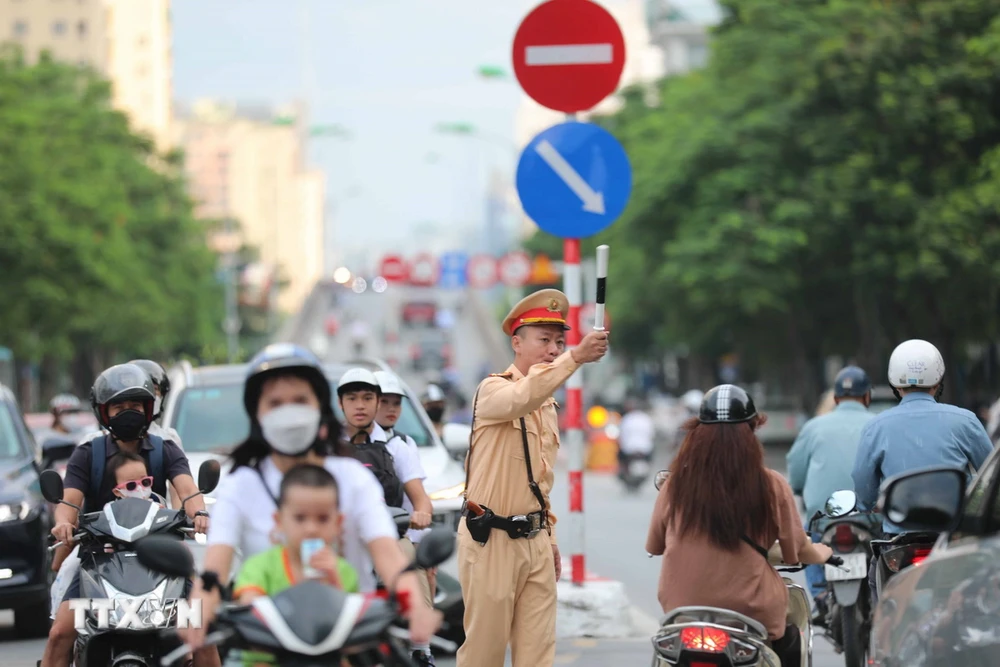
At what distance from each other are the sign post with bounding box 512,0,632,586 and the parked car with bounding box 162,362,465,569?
1.81 meters

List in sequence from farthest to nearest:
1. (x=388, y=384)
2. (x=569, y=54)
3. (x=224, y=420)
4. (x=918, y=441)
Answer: (x=224, y=420), (x=569, y=54), (x=388, y=384), (x=918, y=441)

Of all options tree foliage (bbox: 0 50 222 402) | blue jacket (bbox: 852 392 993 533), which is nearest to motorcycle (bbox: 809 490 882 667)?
blue jacket (bbox: 852 392 993 533)

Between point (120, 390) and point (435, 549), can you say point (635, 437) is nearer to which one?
point (120, 390)

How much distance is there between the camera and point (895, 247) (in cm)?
3391

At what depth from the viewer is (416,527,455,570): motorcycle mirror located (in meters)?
4.67

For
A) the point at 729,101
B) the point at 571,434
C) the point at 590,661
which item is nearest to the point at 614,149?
the point at 571,434

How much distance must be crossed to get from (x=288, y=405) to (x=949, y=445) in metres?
3.75

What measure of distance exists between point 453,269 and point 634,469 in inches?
1854

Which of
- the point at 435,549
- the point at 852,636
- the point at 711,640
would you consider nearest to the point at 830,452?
the point at 852,636

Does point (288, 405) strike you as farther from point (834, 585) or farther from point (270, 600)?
point (834, 585)

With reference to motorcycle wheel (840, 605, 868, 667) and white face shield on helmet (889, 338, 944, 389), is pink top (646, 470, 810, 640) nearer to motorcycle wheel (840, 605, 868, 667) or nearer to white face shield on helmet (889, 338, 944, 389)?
white face shield on helmet (889, 338, 944, 389)

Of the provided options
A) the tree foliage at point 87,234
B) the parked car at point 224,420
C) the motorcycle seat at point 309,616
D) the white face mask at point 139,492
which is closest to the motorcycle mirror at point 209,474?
the white face mask at point 139,492

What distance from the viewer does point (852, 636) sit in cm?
853

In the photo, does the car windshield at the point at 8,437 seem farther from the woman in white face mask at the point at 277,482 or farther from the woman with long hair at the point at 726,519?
the woman in white face mask at the point at 277,482
